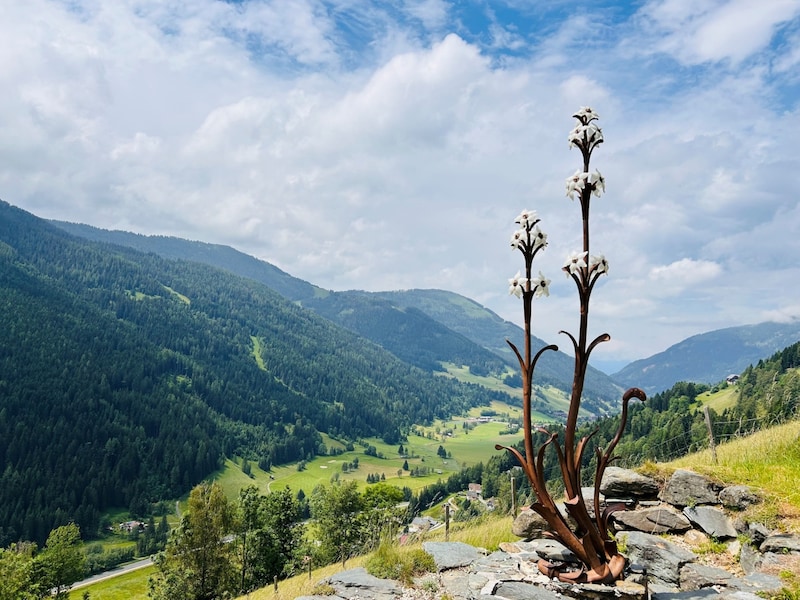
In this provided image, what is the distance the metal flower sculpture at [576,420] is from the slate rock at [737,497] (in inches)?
155

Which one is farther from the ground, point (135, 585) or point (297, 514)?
point (297, 514)

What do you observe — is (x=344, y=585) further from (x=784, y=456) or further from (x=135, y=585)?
(x=135, y=585)

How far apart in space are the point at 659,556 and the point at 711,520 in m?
2.19

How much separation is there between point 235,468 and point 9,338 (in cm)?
10551

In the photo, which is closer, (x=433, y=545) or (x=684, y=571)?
(x=684, y=571)

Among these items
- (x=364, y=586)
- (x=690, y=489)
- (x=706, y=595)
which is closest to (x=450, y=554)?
(x=364, y=586)

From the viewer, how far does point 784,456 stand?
1231cm

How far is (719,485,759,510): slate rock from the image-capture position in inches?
396

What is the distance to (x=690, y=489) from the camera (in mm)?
10930

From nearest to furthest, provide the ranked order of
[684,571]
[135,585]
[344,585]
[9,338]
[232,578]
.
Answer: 1. [684,571]
2. [344,585]
3. [232,578]
4. [135,585]
5. [9,338]

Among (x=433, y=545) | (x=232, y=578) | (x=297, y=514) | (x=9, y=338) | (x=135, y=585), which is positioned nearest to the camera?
(x=433, y=545)

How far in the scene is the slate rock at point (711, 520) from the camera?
9.80 m

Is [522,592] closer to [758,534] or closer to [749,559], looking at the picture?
[749,559]

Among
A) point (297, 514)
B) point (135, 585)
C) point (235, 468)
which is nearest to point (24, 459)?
point (235, 468)
